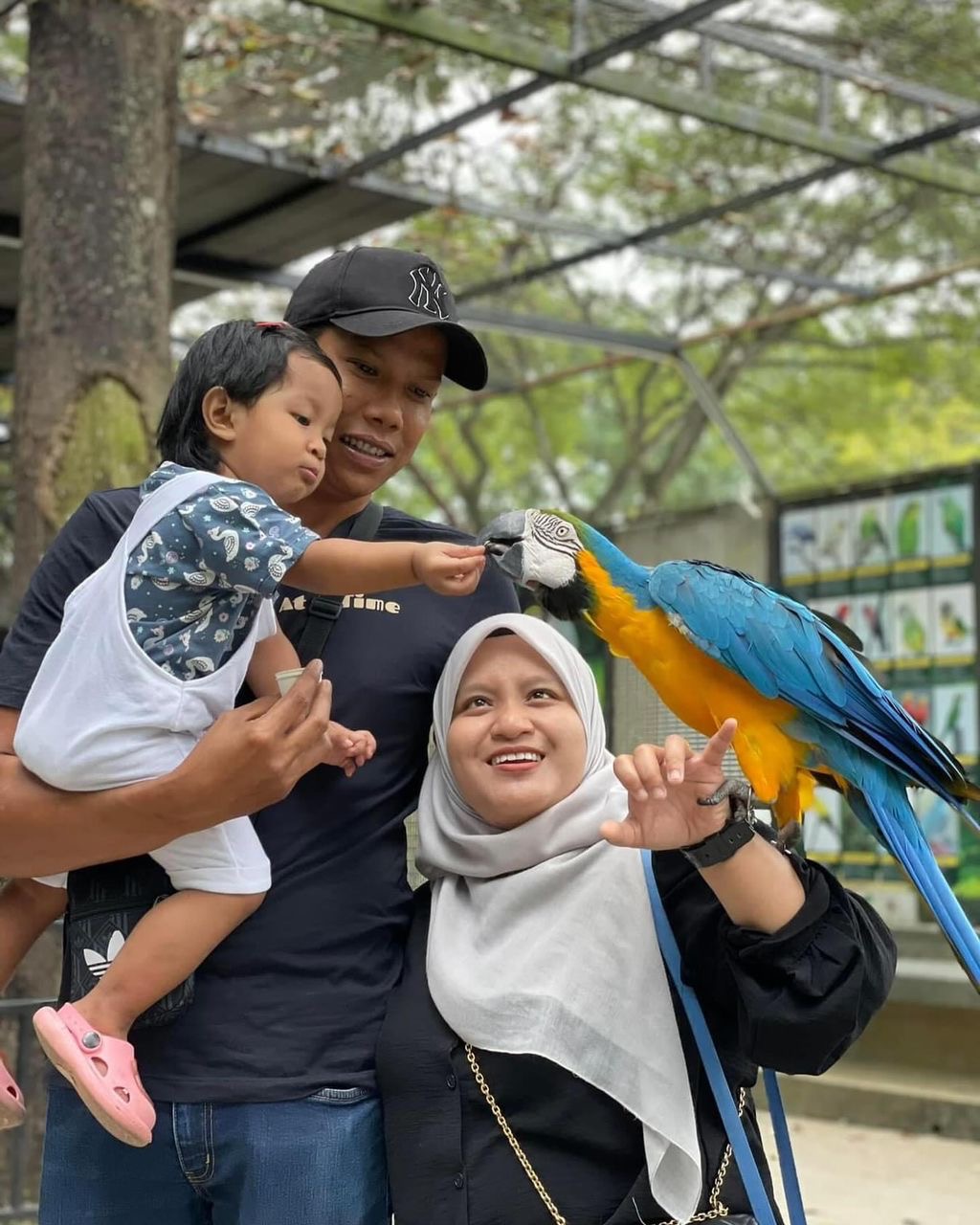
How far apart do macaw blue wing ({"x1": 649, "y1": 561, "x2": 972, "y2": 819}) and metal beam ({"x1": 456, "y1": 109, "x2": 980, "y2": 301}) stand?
14.2 ft

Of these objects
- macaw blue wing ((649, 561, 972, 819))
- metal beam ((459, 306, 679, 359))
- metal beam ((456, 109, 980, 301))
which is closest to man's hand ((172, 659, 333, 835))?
macaw blue wing ((649, 561, 972, 819))

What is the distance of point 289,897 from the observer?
2.03 meters

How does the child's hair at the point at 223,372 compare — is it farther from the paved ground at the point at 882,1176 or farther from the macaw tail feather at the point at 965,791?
the paved ground at the point at 882,1176

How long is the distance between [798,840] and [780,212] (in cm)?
1022

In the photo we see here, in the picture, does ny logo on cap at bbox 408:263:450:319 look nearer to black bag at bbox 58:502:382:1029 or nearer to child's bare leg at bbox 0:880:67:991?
black bag at bbox 58:502:382:1029

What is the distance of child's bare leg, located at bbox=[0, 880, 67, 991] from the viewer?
2.14 m

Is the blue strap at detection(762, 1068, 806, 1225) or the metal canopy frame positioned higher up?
the metal canopy frame

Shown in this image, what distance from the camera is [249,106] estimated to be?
580 centimetres

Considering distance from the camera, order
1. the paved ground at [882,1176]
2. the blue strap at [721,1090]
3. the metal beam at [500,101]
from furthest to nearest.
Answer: the paved ground at [882,1176] → the metal beam at [500,101] → the blue strap at [721,1090]

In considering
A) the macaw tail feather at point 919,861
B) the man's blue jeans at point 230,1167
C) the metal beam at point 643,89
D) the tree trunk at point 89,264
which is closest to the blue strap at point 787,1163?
the macaw tail feather at point 919,861

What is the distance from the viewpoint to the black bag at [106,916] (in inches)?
77.0

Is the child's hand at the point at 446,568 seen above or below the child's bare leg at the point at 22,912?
above

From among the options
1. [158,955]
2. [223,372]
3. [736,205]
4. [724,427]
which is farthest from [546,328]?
[158,955]

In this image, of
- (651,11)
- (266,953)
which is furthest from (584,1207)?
(651,11)
